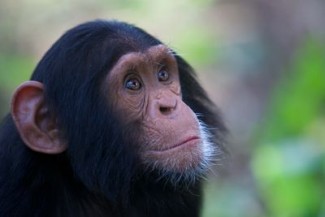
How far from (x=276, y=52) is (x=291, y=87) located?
250 cm

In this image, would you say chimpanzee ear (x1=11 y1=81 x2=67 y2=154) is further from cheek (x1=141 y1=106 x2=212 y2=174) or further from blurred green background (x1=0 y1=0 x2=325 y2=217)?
blurred green background (x1=0 y1=0 x2=325 y2=217)

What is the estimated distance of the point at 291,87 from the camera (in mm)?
7344

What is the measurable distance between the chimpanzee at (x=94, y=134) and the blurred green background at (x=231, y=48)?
114 inches

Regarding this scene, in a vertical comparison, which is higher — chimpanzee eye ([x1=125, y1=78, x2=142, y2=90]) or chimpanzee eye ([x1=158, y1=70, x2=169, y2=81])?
chimpanzee eye ([x1=158, y1=70, x2=169, y2=81])

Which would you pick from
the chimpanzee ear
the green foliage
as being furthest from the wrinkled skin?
the green foliage

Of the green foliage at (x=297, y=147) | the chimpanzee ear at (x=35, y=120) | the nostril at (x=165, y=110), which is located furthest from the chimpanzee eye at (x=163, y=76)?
the green foliage at (x=297, y=147)

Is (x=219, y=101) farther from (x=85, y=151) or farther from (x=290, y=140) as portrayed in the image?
(x=85, y=151)

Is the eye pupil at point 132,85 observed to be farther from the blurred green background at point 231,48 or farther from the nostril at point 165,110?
the blurred green background at point 231,48

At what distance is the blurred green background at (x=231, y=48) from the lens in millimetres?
7699

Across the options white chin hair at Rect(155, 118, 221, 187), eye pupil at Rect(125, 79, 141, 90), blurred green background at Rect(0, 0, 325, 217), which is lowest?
blurred green background at Rect(0, 0, 325, 217)

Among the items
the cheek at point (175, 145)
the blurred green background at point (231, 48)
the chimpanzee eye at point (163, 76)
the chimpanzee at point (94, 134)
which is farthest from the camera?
the blurred green background at point (231, 48)

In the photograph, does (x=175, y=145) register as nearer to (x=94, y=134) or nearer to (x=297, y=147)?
(x=94, y=134)

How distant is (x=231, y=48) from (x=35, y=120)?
5.75 metres

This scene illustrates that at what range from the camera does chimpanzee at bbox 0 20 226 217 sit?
173 inches
